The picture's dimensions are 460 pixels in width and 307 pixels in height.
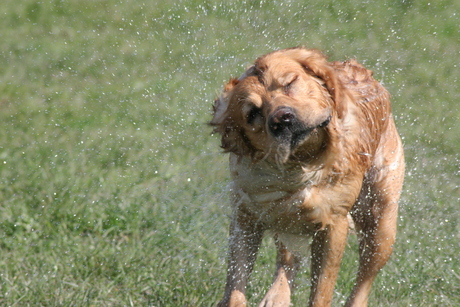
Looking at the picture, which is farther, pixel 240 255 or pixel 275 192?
pixel 240 255

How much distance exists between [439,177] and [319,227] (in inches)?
96.6

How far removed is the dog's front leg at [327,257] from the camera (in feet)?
12.4

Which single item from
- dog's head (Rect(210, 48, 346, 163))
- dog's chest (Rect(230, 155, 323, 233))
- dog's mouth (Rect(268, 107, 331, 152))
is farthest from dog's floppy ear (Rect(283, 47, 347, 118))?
dog's chest (Rect(230, 155, 323, 233))

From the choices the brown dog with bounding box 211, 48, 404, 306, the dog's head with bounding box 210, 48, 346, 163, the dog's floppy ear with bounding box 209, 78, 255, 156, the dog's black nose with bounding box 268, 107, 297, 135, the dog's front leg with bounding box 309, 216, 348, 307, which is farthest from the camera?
the dog's front leg with bounding box 309, 216, 348, 307

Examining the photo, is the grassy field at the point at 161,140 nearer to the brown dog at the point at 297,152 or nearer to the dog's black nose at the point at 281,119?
the brown dog at the point at 297,152

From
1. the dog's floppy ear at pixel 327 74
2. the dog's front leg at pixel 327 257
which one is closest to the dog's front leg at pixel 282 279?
the dog's front leg at pixel 327 257

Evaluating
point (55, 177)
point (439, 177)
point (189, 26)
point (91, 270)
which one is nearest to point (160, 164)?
point (55, 177)

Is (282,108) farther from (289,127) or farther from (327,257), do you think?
(327,257)

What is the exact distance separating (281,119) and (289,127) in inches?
3.2

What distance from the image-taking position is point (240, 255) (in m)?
3.93

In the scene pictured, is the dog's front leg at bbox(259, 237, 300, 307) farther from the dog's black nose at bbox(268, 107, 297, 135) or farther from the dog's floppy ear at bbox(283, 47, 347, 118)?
the dog's black nose at bbox(268, 107, 297, 135)

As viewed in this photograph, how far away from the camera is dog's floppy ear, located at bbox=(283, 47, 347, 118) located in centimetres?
365

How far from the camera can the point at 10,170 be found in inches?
233

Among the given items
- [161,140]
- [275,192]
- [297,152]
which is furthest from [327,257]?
[161,140]
